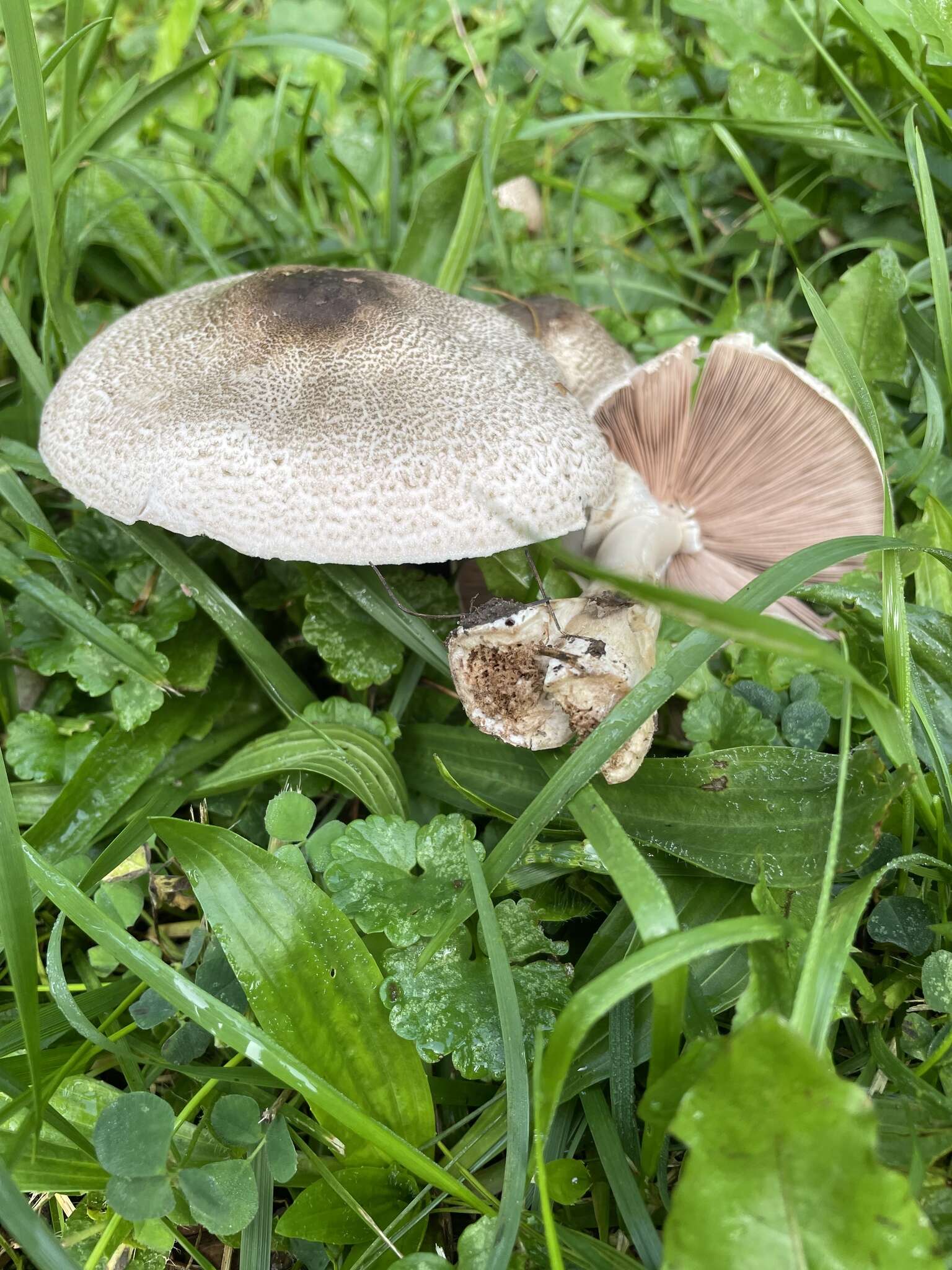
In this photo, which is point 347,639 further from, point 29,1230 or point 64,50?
point 64,50

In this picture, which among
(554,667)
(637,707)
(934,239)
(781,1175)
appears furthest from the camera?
(934,239)

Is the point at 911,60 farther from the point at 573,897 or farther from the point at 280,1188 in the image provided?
the point at 280,1188

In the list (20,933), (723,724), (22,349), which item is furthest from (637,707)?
(22,349)

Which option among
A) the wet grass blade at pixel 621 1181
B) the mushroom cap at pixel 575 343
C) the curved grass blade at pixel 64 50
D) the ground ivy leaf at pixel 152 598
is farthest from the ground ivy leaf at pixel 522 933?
the curved grass blade at pixel 64 50

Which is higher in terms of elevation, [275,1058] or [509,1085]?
[275,1058]

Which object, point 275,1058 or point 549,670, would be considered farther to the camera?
point 549,670

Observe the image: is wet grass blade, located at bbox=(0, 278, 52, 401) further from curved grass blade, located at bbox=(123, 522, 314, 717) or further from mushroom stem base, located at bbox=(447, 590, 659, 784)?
mushroom stem base, located at bbox=(447, 590, 659, 784)

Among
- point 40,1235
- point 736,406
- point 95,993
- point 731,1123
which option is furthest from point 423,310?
point 40,1235
